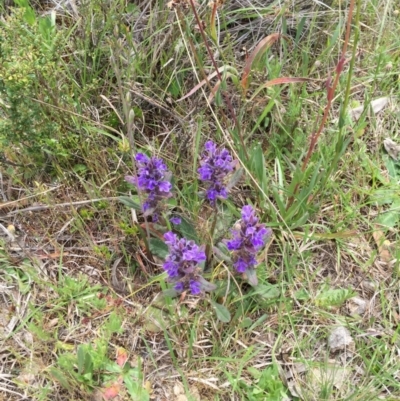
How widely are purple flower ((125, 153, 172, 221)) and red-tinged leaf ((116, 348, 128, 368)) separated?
1.54 feet

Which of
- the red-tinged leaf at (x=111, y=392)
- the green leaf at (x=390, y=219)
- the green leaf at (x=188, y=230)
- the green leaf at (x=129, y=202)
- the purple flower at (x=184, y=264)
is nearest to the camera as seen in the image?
the purple flower at (x=184, y=264)

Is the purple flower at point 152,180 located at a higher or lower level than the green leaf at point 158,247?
higher

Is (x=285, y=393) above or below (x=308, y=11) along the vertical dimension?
below

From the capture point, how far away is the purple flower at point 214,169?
1648mm

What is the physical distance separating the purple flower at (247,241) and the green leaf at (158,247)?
263 millimetres

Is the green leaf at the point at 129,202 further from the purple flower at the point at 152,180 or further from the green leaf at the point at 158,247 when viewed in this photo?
the green leaf at the point at 158,247

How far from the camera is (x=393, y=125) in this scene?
2262 millimetres

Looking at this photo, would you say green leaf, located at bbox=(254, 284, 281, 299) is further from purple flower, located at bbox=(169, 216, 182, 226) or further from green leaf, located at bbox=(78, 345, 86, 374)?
green leaf, located at bbox=(78, 345, 86, 374)

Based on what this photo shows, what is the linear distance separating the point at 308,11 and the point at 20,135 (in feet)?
4.70

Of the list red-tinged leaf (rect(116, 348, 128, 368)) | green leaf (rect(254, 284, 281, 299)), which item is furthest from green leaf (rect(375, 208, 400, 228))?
red-tinged leaf (rect(116, 348, 128, 368))

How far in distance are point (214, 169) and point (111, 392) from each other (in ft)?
2.59

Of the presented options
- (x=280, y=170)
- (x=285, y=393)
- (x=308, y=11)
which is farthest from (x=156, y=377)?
(x=308, y=11)

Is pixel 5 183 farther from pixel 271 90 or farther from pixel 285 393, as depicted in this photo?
pixel 285 393

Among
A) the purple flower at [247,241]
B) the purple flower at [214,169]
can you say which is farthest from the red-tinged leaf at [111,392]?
the purple flower at [214,169]
